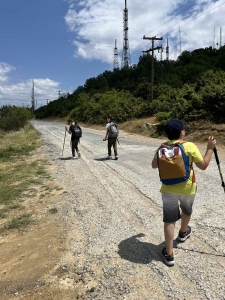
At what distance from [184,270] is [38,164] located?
324 inches

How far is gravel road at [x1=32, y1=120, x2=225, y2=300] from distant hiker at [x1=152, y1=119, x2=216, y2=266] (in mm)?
356

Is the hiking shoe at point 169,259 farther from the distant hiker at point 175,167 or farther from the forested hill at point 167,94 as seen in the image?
the forested hill at point 167,94

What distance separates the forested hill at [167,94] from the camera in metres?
17.3

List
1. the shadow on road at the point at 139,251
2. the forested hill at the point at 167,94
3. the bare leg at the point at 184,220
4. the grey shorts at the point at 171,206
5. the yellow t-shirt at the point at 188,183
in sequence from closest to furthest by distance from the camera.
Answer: the yellow t-shirt at the point at 188,183, the grey shorts at the point at 171,206, the shadow on road at the point at 139,251, the bare leg at the point at 184,220, the forested hill at the point at 167,94

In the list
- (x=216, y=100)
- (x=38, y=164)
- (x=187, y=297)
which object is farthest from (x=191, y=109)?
(x=187, y=297)

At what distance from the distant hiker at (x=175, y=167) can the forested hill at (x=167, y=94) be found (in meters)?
13.8

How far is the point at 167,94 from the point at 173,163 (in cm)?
2725

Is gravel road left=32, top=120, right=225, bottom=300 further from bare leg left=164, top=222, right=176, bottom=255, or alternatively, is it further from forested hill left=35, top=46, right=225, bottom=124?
forested hill left=35, top=46, right=225, bottom=124

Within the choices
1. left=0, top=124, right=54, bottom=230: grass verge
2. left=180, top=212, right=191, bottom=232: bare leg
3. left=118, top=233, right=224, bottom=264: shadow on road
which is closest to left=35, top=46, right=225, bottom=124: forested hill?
left=0, top=124, right=54, bottom=230: grass verge

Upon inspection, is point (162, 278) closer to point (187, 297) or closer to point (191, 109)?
point (187, 297)

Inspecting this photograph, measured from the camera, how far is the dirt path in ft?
9.87

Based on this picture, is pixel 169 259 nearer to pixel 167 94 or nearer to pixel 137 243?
pixel 137 243

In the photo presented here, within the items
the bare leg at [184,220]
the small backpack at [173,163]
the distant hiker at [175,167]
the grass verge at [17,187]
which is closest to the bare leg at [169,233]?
the distant hiker at [175,167]

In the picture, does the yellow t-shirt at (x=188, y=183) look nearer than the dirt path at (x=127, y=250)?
No
